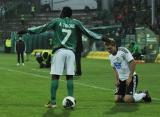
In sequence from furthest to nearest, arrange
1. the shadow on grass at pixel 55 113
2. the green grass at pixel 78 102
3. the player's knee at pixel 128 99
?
1. the player's knee at pixel 128 99
2. the green grass at pixel 78 102
3. the shadow on grass at pixel 55 113

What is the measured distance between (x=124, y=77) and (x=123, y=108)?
1207 millimetres

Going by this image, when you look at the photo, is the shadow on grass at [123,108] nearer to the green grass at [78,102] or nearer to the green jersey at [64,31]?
the green grass at [78,102]

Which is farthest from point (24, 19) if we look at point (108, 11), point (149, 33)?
point (149, 33)

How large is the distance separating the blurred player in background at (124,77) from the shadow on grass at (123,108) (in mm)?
312

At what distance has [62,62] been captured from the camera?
1198cm

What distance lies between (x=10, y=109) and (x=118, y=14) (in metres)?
47.5

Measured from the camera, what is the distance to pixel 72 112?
1180 cm

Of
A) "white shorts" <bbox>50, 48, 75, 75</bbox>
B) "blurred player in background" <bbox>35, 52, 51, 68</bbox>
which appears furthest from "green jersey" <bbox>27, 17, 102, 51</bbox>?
"blurred player in background" <bbox>35, 52, 51, 68</bbox>

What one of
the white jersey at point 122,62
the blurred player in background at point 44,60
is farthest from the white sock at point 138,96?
the blurred player in background at point 44,60

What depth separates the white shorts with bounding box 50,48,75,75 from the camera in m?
12.0

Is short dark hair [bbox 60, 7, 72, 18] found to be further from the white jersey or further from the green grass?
the green grass

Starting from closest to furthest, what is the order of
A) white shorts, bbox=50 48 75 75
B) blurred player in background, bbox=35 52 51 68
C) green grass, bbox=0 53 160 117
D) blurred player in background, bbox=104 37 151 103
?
green grass, bbox=0 53 160 117
white shorts, bbox=50 48 75 75
blurred player in background, bbox=104 37 151 103
blurred player in background, bbox=35 52 51 68

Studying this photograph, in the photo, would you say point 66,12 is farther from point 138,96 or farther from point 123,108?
point 138,96

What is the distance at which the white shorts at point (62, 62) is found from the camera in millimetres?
12000
